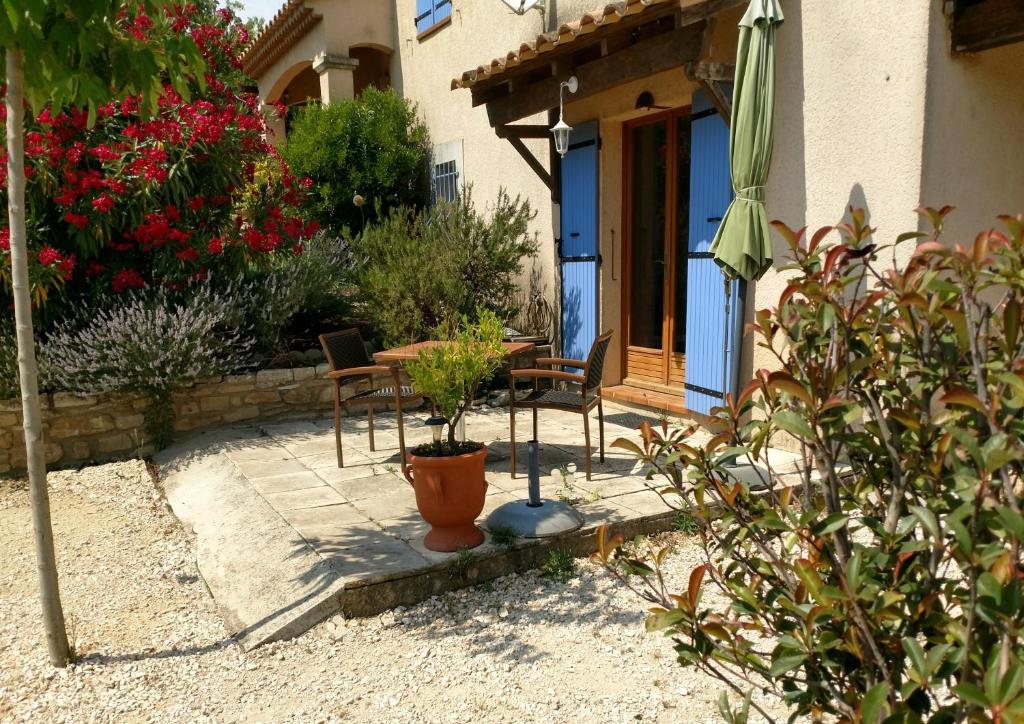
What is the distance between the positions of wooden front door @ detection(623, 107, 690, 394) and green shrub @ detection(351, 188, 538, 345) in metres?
1.31

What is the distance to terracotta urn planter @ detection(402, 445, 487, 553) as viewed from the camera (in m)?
3.65

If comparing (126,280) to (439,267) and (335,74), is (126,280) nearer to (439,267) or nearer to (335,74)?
(439,267)

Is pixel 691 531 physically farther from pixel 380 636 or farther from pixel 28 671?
pixel 28 671

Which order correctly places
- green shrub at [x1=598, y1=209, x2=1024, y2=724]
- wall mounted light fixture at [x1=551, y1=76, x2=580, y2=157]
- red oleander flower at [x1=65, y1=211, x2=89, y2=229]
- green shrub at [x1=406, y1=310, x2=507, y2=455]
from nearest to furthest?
1. green shrub at [x1=598, y1=209, x2=1024, y2=724]
2. green shrub at [x1=406, y1=310, x2=507, y2=455]
3. red oleander flower at [x1=65, y1=211, x2=89, y2=229]
4. wall mounted light fixture at [x1=551, y1=76, x2=580, y2=157]

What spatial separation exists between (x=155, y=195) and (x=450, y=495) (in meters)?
4.43

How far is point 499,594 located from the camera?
364 cm

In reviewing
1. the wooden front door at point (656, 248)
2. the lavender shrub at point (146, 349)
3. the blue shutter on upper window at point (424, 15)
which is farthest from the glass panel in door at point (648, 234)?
the blue shutter on upper window at point (424, 15)

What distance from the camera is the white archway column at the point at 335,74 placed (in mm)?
10625

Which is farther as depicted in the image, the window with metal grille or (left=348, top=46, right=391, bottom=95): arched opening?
(left=348, top=46, right=391, bottom=95): arched opening

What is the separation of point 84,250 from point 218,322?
1191 mm

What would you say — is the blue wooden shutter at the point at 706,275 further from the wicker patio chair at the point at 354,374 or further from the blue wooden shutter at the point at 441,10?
the blue wooden shutter at the point at 441,10

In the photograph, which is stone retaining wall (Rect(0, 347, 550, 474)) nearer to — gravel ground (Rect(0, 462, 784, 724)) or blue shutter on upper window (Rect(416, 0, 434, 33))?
gravel ground (Rect(0, 462, 784, 724))

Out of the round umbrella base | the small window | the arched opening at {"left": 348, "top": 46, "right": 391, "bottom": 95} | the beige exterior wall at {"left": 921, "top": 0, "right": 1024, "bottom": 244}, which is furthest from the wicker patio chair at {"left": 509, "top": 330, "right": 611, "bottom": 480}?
the arched opening at {"left": 348, "top": 46, "right": 391, "bottom": 95}

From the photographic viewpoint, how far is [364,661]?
3.10 metres
